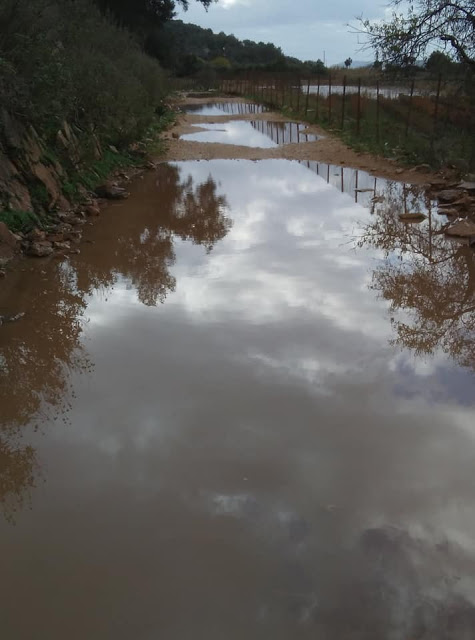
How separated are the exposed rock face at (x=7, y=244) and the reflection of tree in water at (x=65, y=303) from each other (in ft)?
1.61

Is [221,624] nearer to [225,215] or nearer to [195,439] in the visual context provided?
[195,439]

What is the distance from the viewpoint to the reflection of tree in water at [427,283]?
5887 millimetres

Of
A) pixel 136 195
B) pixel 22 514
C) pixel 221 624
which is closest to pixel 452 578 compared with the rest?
pixel 221 624

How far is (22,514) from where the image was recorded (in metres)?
3.50

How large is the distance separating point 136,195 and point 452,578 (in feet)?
35.5

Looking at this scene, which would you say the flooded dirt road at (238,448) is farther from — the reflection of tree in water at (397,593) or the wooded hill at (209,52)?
the wooded hill at (209,52)

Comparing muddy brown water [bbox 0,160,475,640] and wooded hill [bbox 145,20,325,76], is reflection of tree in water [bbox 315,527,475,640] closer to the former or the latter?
muddy brown water [bbox 0,160,475,640]

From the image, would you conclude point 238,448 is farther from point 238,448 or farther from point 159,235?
point 159,235

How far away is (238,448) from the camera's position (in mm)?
4074

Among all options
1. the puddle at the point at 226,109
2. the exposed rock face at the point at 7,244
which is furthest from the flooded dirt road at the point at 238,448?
the puddle at the point at 226,109

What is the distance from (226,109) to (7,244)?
111ft

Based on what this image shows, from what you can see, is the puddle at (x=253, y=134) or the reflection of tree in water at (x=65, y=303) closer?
the reflection of tree in water at (x=65, y=303)

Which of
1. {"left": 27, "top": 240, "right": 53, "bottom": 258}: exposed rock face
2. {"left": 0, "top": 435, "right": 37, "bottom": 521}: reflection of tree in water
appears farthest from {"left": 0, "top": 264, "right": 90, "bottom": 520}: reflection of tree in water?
{"left": 27, "top": 240, "right": 53, "bottom": 258}: exposed rock face

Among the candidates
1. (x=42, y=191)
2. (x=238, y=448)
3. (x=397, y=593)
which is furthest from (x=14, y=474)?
(x=42, y=191)
